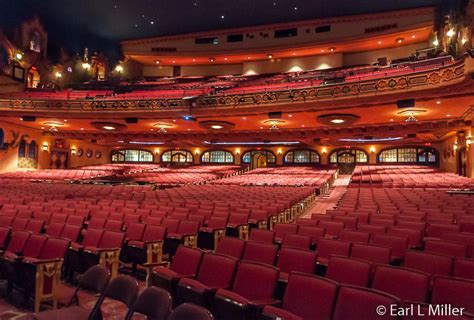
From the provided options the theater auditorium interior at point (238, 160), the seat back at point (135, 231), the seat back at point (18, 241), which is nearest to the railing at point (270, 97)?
the theater auditorium interior at point (238, 160)

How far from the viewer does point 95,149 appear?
1098 inches

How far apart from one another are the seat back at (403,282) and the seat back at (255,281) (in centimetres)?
80

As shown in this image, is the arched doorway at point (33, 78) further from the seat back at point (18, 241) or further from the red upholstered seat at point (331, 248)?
the red upholstered seat at point (331, 248)

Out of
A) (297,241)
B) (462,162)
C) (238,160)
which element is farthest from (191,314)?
(238,160)

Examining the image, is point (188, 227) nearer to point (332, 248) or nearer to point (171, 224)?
point (171, 224)

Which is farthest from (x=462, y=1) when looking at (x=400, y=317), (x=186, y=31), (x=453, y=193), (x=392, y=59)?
(x=400, y=317)

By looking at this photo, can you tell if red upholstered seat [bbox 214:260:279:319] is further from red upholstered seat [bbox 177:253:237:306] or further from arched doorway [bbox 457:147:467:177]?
arched doorway [bbox 457:147:467:177]

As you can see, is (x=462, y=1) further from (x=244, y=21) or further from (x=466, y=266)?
(x=466, y=266)

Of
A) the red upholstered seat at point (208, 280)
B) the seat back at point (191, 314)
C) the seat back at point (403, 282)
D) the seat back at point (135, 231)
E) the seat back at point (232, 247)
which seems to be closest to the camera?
the seat back at point (191, 314)

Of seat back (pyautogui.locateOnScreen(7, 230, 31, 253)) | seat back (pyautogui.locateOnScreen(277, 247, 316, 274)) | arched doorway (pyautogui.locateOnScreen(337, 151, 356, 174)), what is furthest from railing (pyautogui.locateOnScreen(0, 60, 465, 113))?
arched doorway (pyautogui.locateOnScreen(337, 151, 356, 174))

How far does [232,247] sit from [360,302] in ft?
6.10

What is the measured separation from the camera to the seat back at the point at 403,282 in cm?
255

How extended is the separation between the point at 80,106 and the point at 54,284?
16.2 meters

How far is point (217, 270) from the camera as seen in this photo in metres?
3.25
